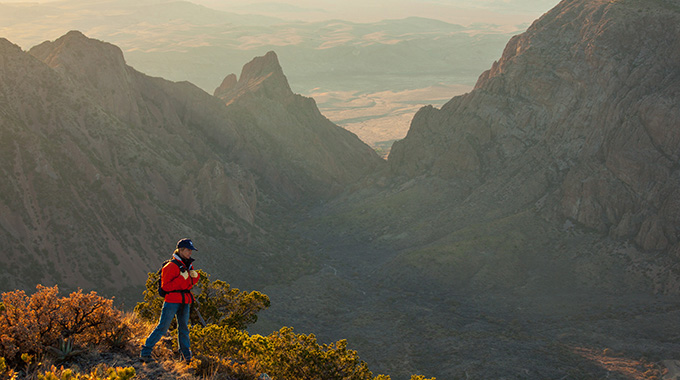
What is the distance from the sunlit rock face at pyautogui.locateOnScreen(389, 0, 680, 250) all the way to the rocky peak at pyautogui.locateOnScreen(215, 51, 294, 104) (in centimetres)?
2338

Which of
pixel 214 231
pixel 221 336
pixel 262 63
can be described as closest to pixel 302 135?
pixel 262 63

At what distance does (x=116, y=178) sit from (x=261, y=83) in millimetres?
45526

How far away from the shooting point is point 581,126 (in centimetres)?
5931

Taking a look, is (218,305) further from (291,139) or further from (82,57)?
(291,139)

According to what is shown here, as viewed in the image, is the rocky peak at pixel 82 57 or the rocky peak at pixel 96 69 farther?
the rocky peak at pixel 82 57

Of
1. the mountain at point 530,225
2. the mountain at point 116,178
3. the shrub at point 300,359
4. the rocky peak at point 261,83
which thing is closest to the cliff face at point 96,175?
the mountain at point 116,178

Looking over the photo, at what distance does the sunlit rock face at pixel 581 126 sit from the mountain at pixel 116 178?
20.7 meters

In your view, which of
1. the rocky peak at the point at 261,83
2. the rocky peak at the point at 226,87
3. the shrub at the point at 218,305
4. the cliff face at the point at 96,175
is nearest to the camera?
the shrub at the point at 218,305

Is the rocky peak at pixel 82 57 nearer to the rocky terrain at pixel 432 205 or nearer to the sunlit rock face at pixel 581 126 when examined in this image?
the rocky terrain at pixel 432 205

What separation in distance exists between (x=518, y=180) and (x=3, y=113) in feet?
149

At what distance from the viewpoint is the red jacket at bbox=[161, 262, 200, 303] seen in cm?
1394

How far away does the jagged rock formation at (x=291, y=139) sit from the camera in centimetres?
7956

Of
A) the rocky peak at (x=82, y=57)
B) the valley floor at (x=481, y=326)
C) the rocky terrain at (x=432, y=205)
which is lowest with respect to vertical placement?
the valley floor at (x=481, y=326)

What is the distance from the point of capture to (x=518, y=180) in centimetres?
6103
